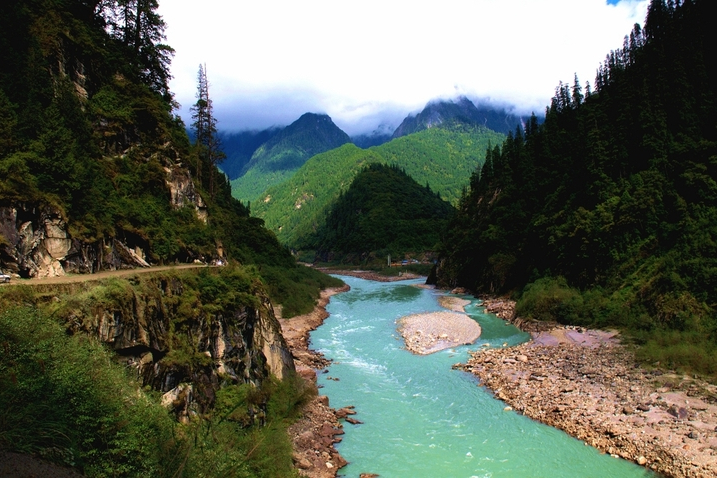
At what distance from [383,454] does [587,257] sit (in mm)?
35004

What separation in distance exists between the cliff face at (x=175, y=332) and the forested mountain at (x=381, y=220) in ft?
347

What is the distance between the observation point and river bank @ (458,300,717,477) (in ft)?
55.9

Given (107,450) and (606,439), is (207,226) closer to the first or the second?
(107,450)

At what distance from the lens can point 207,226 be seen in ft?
101

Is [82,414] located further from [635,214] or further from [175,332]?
[635,214]

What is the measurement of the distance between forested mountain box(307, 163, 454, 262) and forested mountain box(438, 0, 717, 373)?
62.2m

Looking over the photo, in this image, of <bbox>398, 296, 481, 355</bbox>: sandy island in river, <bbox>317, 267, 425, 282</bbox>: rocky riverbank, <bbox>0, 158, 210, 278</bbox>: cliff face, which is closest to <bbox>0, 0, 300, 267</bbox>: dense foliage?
<bbox>0, 158, 210, 278</bbox>: cliff face

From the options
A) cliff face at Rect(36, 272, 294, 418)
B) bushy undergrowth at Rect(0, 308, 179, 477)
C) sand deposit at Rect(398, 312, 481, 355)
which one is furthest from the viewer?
sand deposit at Rect(398, 312, 481, 355)

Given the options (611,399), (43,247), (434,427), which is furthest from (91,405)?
(611,399)

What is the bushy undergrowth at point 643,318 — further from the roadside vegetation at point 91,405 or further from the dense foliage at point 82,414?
the dense foliage at point 82,414

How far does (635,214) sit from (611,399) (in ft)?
81.7

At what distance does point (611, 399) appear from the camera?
21.8 m

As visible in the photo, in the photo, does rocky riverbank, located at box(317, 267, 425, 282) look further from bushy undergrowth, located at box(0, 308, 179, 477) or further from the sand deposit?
bushy undergrowth, located at box(0, 308, 179, 477)

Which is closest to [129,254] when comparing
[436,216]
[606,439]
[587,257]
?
[606,439]
